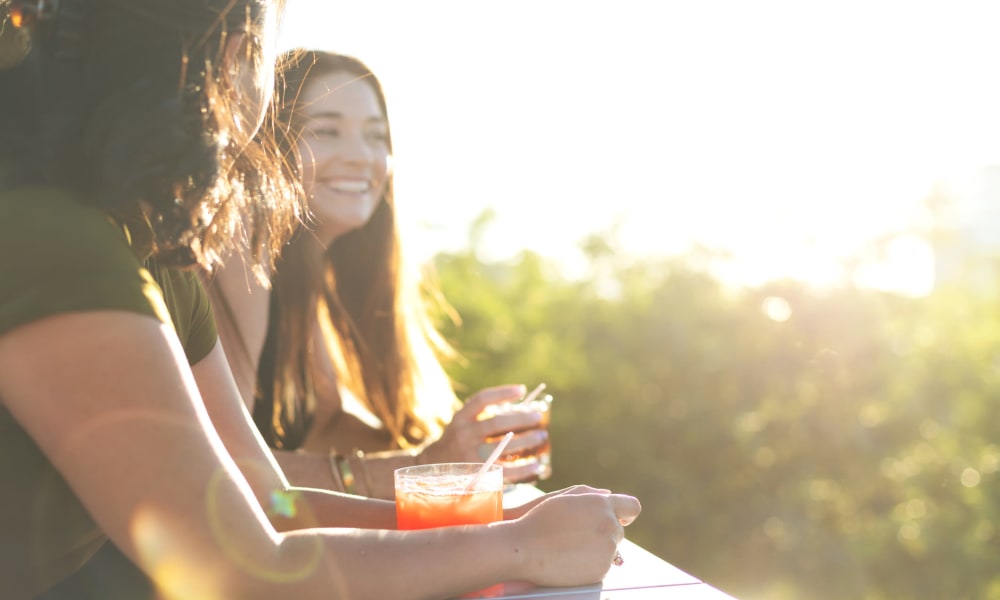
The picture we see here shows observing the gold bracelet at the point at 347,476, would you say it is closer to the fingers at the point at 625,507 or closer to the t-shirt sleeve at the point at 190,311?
the t-shirt sleeve at the point at 190,311

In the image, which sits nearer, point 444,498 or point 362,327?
point 444,498

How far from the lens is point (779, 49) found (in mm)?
6016

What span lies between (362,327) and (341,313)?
85 mm

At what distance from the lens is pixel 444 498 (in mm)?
1499

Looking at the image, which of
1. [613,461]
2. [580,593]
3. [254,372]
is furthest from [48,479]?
[613,461]

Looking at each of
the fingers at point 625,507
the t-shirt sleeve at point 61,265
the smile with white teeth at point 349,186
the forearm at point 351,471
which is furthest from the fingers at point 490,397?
the t-shirt sleeve at point 61,265

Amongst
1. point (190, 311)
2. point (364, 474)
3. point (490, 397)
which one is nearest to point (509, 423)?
point (490, 397)

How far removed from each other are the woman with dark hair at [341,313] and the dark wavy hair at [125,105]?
142 cm

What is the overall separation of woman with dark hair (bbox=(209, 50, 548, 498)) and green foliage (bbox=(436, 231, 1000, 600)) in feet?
6.57

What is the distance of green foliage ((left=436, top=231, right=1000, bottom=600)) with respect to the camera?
16.7ft

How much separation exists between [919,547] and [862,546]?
10.7 inches

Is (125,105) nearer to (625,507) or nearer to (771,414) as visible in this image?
(625,507)

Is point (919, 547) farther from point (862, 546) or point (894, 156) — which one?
point (894, 156)

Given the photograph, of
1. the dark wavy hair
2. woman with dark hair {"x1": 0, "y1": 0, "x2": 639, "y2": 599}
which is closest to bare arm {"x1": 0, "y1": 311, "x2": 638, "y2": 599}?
woman with dark hair {"x1": 0, "y1": 0, "x2": 639, "y2": 599}
